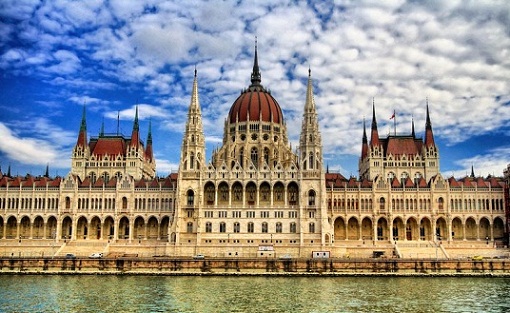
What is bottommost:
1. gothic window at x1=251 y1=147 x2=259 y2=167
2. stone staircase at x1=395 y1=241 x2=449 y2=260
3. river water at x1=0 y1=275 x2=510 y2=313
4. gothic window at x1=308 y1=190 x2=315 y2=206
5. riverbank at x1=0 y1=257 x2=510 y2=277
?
river water at x1=0 y1=275 x2=510 y2=313

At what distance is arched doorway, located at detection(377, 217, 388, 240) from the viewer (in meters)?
115

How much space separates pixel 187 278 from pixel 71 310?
2763cm

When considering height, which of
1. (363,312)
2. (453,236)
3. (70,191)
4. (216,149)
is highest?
(216,149)

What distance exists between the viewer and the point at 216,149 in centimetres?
12781

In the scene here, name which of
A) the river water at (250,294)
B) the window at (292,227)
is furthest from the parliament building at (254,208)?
the river water at (250,294)

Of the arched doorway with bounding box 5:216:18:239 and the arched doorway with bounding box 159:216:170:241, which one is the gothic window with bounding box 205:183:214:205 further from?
the arched doorway with bounding box 5:216:18:239

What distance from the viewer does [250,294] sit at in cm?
6550

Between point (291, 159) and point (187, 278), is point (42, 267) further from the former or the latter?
point (291, 159)

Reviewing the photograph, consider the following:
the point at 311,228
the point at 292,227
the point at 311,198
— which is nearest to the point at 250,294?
the point at 292,227

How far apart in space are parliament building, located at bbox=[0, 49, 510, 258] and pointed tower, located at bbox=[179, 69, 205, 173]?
205 mm

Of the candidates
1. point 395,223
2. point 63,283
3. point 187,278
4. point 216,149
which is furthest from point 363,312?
point 216,149

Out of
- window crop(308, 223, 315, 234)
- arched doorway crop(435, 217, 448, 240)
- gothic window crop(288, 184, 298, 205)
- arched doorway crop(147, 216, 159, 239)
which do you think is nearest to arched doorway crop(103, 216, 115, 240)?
arched doorway crop(147, 216, 159, 239)

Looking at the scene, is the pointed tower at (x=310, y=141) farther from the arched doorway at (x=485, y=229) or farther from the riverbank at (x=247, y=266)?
the arched doorway at (x=485, y=229)

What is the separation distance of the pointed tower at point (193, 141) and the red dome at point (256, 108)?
13615mm
